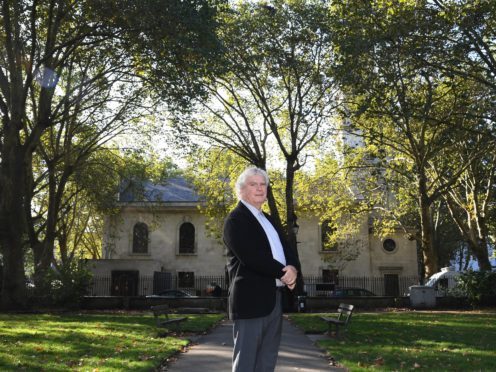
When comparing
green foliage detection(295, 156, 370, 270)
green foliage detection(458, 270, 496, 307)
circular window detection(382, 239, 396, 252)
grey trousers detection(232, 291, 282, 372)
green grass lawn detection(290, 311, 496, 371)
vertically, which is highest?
green foliage detection(295, 156, 370, 270)

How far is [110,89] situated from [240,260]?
68.9ft

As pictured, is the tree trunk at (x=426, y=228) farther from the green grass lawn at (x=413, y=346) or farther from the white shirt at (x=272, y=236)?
the white shirt at (x=272, y=236)

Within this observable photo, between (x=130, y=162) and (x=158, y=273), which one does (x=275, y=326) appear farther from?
(x=158, y=273)

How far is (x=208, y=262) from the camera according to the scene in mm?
39406

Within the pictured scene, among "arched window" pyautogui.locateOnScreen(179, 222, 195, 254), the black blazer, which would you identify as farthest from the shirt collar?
"arched window" pyautogui.locateOnScreen(179, 222, 195, 254)

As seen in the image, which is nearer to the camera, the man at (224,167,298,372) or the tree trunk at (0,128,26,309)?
the man at (224,167,298,372)

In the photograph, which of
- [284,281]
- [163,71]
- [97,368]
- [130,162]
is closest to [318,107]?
[163,71]

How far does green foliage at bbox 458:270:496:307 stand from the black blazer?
2170 cm

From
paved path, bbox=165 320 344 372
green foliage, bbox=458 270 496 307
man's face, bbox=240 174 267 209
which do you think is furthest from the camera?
green foliage, bbox=458 270 496 307

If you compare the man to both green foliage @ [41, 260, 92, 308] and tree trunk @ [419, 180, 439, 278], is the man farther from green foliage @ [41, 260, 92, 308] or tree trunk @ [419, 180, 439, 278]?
tree trunk @ [419, 180, 439, 278]

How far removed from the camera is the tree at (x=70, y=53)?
13.9 m

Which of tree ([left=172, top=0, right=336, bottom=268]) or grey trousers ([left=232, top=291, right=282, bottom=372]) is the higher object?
tree ([left=172, top=0, right=336, bottom=268])

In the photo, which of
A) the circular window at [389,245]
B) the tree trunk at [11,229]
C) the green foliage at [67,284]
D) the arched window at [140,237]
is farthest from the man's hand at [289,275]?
the circular window at [389,245]

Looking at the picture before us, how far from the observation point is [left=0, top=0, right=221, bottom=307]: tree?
1393 centimetres
